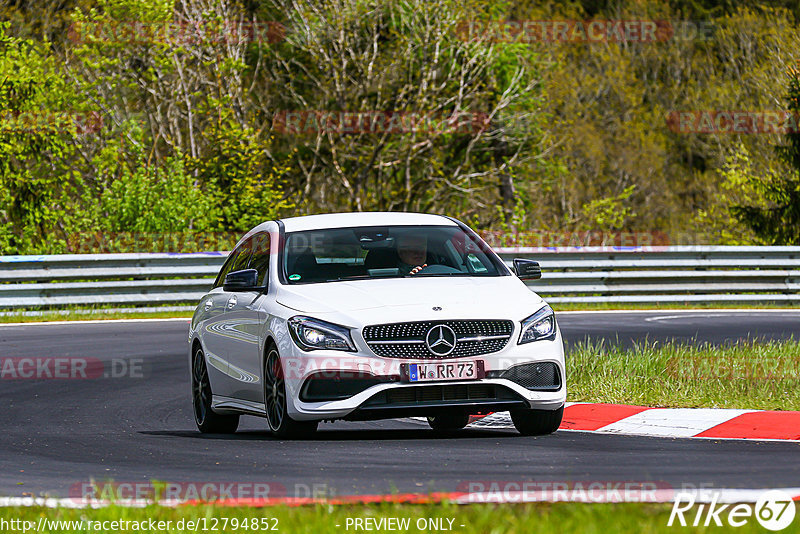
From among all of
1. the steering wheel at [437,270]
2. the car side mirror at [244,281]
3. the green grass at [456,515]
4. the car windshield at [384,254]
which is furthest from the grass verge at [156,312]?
the green grass at [456,515]

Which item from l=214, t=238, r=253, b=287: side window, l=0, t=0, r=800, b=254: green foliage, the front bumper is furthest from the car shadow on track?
l=0, t=0, r=800, b=254: green foliage

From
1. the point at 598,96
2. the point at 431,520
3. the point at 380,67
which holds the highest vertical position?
the point at 431,520

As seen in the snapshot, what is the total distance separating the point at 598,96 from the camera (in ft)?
170

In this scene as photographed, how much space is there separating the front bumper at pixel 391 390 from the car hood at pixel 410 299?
27 centimetres

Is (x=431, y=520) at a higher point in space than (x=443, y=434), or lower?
higher

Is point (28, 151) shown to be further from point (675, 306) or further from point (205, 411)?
point (205, 411)

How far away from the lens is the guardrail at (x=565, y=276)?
23000 mm

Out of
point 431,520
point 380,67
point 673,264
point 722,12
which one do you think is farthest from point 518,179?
point 431,520

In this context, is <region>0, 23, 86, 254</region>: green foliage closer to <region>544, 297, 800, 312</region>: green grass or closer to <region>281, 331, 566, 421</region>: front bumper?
<region>544, 297, 800, 312</region>: green grass

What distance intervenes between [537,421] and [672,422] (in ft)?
4.21

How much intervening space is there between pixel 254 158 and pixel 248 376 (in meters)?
21.4

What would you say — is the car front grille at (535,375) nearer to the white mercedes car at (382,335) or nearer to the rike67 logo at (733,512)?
the white mercedes car at (382,335)

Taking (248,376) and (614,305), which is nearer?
(248,376)

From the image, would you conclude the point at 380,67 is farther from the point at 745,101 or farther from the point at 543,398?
the point at 543,398
